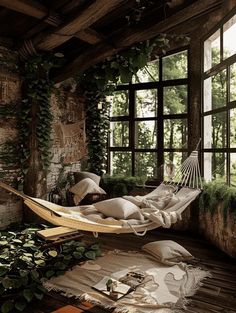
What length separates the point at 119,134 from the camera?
4.99 metres

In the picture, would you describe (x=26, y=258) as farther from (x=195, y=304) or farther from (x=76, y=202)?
(x=195, y=304)

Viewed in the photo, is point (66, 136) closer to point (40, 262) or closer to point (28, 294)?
point (40, 262)

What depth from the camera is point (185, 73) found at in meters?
4.23

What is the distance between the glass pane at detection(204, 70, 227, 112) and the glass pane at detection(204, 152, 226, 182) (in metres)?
0.62

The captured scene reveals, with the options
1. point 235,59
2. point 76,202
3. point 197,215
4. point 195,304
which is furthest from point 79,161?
point 195,304

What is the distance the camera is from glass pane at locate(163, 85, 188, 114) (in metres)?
4.26

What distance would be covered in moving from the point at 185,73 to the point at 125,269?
9.42ft

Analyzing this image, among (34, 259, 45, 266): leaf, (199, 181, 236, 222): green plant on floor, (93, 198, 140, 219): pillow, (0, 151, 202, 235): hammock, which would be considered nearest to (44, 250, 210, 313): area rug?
(34, 259, 45, 266): leaf

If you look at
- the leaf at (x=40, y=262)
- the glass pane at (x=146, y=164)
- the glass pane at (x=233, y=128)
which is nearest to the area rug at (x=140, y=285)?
the leaf at (x=40, y=262)

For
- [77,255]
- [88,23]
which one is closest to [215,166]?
[77,255]

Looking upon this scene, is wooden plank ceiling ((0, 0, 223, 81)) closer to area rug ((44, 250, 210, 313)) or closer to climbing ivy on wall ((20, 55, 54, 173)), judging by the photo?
climbing ivy on wall ((20, 55, 54, 173))

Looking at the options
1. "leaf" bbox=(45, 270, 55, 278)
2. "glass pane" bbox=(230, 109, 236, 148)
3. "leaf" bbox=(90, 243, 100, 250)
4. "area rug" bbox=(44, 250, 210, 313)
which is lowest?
"area rug" bbox=(44, 250, 210, 313)

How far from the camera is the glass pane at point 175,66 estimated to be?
4250 millimetres

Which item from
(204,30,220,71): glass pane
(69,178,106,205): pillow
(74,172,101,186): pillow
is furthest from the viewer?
(74,172,101,186): pillow
